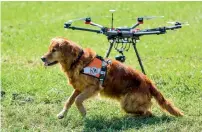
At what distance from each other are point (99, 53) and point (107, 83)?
18.5 feet

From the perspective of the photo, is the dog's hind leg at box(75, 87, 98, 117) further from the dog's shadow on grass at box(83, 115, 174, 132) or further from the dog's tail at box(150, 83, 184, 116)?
the dog's tail at box(150, 83, 184, 116)

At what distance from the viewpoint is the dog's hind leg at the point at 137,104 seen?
7.65 meters

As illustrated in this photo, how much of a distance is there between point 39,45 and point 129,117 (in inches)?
280

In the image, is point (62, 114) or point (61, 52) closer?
point (61, 52)

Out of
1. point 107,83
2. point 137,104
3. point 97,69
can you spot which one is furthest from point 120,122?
point 97,69

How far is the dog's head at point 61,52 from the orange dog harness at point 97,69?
0.25m

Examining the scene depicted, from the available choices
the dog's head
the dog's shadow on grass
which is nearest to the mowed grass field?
the dog's shadow on grass

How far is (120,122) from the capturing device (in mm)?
7371

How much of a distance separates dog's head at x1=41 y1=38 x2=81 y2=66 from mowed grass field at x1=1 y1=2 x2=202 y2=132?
0.81 metres

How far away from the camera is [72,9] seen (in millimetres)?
20625

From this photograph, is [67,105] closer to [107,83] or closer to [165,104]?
[107,83]

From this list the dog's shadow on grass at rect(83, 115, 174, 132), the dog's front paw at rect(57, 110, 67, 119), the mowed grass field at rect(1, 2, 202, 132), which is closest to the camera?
the dog's shadow on grass at rect(83, 115, 174, 132)

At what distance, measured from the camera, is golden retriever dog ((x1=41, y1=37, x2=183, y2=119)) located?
7535 millimetres

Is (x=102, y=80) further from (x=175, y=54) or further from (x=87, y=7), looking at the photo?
(x=87, y=7)
